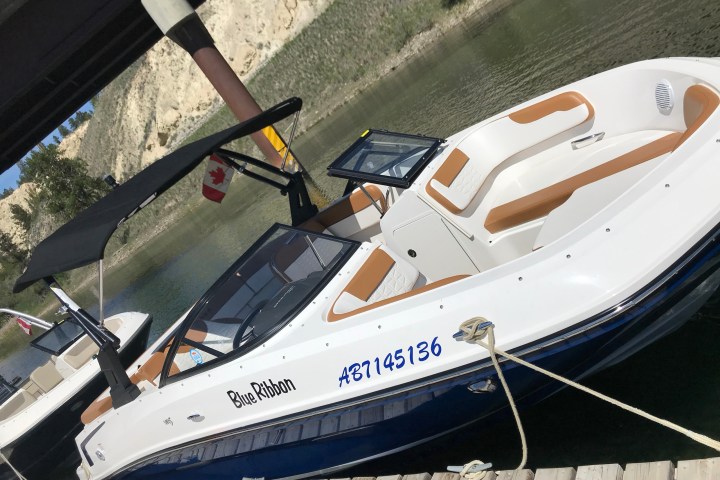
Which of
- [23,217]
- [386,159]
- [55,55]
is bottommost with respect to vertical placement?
[386,159]

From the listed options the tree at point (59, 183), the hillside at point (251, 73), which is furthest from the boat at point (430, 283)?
the tree at point (59, 183)

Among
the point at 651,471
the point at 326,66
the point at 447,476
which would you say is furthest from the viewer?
the point at 326,66

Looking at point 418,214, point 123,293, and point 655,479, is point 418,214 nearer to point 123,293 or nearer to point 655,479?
point 655,479

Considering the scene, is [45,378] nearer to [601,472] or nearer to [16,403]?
[16,403]

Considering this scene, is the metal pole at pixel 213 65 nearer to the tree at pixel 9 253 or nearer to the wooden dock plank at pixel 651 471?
the wooden dock plank at pixel 651 471

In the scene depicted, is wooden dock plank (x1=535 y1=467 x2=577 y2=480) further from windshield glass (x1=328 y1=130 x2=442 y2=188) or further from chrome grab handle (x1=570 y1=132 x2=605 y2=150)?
chrome grab handle (x1=570 y1=132 x2=605 y2=150)

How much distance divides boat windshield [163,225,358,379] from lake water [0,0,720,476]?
1.45 metres

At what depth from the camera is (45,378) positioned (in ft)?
32.5

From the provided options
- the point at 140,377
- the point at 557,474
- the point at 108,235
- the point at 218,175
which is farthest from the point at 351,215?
the point at 557,474

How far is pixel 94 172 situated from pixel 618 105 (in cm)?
5416

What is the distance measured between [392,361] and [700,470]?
186cm

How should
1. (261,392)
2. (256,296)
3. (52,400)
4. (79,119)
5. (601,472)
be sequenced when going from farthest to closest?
(79,119) < (52,400) < (256,296) < (261,392) < (601,472)

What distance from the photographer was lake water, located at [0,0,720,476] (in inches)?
158

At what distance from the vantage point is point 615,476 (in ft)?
10.1
